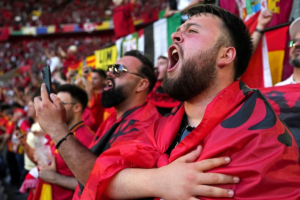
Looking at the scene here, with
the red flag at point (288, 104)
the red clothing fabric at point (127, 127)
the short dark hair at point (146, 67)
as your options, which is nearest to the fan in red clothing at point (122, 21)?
the short dark hair at point (146, 67)

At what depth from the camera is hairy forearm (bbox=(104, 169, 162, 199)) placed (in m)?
1.04

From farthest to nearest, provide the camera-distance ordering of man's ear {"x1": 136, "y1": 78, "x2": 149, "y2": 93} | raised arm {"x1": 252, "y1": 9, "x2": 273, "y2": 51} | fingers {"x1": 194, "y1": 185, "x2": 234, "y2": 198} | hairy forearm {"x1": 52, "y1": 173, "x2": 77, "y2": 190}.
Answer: raised arm {"x1": 252, "y1": 9, "x2": 273, "y2": 51}, man's ear {"x1": 136, "y1": 78, "x2": 149, "y2": 93}, hairy forearm {"x1": 52, "y1": 173, "x2": 77, "y2": 190}, fingers {"x1": 194, "y1": 185, "x2": 234, "y2": 198}

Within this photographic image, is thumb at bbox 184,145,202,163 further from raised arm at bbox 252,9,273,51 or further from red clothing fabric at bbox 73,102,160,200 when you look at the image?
raised arm at bbox 252,9,273,51

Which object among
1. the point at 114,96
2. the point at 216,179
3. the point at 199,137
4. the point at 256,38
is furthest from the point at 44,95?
the point at 256,38

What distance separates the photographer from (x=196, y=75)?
120 centimetres

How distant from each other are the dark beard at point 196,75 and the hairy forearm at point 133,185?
35cm

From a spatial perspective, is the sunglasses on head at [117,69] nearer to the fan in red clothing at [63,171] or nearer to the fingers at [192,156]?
the fan in red clothing at [63,171]

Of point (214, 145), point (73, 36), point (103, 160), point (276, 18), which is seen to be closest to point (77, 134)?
point (103, 160)

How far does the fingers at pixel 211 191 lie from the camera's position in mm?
892

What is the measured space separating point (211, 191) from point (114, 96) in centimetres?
138

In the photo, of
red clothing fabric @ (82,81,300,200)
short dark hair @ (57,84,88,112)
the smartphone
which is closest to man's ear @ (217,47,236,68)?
red clothing fabric @ (82,81,300,200)

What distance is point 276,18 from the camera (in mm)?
2682

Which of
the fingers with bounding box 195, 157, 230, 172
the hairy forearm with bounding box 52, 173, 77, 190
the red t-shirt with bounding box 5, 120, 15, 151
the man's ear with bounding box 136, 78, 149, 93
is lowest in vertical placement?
the red t-shirt with bounding box 5, 120, 15, 151

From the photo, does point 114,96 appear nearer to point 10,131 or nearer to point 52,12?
point 10,131
